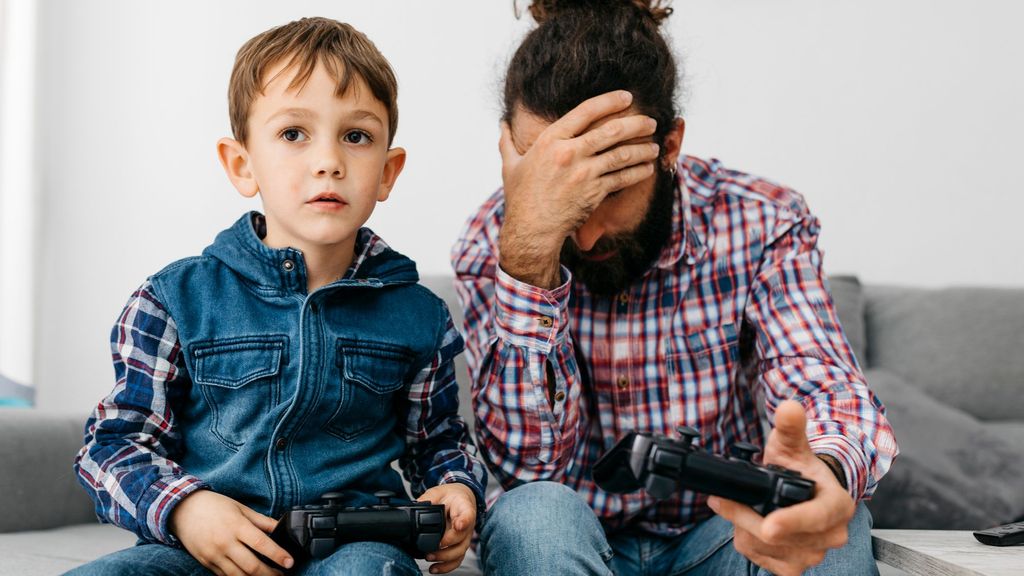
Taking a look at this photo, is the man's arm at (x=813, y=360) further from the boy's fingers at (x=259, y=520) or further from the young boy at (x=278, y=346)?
the boy's fingers at (x=259, y=520)

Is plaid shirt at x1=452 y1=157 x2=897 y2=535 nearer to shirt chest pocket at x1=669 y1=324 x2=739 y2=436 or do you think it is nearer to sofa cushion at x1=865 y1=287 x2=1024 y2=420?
shirt chest pocket at x1=669 y1=324 x2=739 y2=436

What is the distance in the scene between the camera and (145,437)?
0.98 m

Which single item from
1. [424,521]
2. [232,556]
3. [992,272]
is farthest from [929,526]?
[232,556]

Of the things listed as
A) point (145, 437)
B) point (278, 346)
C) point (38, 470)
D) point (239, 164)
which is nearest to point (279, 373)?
point (278, 346)

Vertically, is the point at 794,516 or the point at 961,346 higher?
the point at 794,516

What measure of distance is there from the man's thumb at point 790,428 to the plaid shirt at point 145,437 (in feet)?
1.24

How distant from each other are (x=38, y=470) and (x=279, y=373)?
24.3 inches

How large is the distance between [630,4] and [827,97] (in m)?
1.01

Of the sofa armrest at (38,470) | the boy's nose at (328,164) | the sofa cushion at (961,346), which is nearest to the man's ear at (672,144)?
the boy's nose at (328,164)

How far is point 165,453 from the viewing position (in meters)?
1.01

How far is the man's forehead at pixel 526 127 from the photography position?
47.3 inches

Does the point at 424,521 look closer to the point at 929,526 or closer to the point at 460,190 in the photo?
the point at 929,526

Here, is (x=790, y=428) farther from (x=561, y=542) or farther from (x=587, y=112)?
(x=587, y=112)

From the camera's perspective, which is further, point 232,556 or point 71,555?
point 71,555
